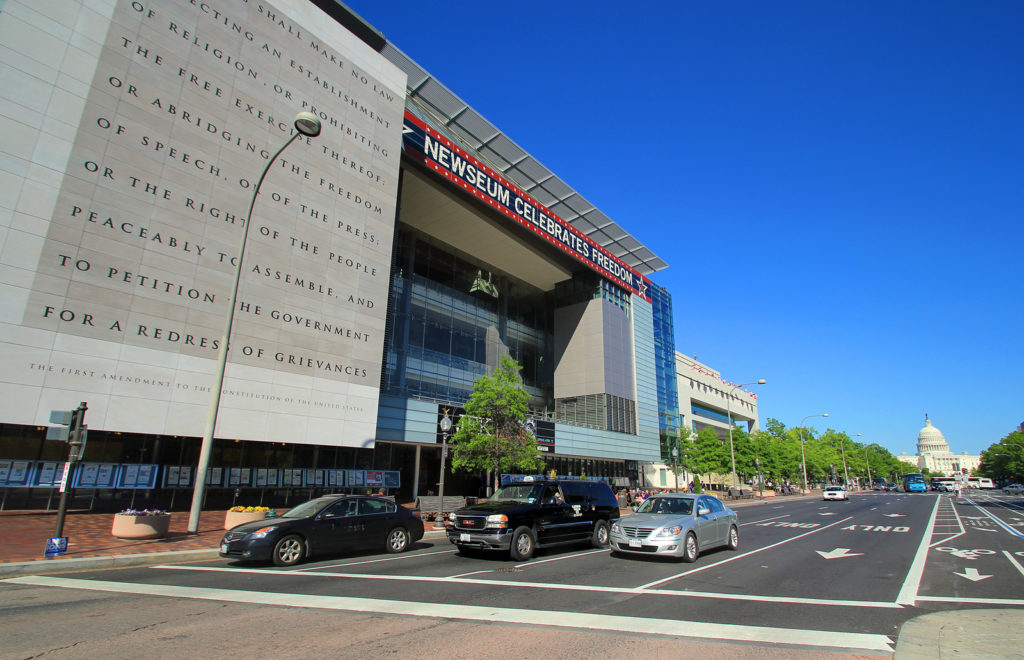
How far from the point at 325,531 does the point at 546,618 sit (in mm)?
7047

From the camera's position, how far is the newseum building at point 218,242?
18.0 metres

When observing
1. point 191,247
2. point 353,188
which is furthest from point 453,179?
point 191,247

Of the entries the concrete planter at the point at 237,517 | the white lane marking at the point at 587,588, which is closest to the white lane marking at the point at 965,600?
the white lane marking at the point at 587,588

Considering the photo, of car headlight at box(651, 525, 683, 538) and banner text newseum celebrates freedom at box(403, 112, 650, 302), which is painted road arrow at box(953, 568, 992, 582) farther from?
banner text newseum celebrates freedom at box(403, 112, 650, 302)

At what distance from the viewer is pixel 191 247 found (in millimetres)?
21328

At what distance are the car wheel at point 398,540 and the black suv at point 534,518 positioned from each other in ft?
4.59

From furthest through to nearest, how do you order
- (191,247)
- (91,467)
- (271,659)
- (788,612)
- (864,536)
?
(191,247), (91,467), (864,536), (788,612), (271,659)

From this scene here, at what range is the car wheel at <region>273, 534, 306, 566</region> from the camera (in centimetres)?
1082

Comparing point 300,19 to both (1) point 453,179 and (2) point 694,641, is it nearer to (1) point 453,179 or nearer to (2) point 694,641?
(1) point 453,179

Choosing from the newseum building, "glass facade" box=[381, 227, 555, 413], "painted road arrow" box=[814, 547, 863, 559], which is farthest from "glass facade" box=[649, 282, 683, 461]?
"painted road arrow" box=[814, 547, 863, 559]

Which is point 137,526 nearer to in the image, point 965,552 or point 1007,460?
point 965,552

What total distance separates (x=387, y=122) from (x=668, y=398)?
43309 mm

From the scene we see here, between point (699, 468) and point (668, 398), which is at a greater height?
point (668, 398)

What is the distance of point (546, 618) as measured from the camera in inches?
262
